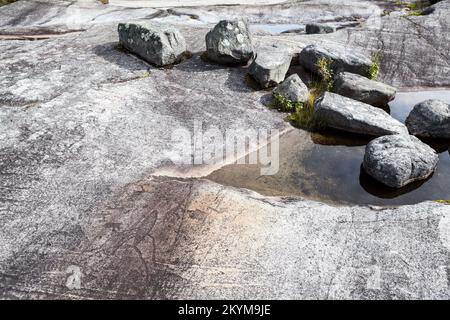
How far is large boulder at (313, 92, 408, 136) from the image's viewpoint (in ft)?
34.7

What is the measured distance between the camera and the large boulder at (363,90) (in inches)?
480

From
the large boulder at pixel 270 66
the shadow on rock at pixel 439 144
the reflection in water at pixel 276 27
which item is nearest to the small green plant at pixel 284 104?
the large boulder at pixel 270 66

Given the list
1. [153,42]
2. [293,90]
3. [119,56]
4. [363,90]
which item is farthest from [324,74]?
[119,56]

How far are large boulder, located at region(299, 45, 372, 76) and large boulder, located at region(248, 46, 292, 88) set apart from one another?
658 mm

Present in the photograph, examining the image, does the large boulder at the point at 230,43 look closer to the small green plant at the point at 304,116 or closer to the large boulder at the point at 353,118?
the small green plant at the point at 304,116

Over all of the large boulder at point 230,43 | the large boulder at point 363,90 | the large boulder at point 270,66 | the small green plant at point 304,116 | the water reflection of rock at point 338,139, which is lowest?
the water reflection of rock at point 338,139

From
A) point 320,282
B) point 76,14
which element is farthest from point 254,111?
point 76,14

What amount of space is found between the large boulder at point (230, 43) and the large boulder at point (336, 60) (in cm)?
191

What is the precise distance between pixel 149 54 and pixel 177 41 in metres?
1.11

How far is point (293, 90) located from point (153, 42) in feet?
16.2

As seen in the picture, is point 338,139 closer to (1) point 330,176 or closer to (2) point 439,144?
(1) point 330,176

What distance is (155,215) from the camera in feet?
25.8

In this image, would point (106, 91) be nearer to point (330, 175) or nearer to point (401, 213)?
point (330, 175)

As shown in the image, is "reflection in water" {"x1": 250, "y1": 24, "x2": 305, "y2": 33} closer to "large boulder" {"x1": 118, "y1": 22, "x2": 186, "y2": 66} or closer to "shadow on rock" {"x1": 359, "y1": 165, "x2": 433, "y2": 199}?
"large boulder" {"x1": 118, "y1": 22, "x2": 186, "y2": 66}
